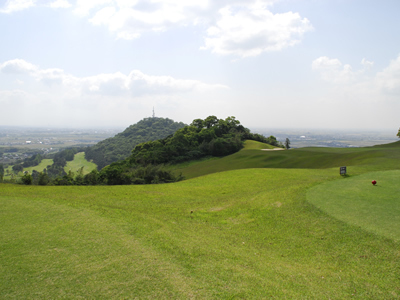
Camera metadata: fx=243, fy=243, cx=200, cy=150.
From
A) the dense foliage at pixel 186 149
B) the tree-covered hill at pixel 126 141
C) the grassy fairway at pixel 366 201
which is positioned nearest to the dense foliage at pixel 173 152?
the dense foliage at pixel 186 149

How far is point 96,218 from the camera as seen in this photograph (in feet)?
38.2

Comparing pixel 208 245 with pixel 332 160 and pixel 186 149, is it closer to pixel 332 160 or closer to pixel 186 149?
pixel 332 160

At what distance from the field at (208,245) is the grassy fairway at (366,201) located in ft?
0.15

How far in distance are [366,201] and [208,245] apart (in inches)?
331

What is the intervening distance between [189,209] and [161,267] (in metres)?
7.94

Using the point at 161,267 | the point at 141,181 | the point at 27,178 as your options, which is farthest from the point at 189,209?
the point at 27,178

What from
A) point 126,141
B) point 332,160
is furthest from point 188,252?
point 126,141

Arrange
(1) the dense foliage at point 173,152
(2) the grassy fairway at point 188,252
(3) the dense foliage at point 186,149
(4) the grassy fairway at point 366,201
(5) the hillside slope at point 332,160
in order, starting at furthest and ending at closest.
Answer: (3) the dense foliage at point 186,149 < (1) the dense foliage at point 173,152 < (5) the hillside slope at point 332,160 < (4) the grassy fairway at point 366,201 < (2) the grassy fairway at point 188,252

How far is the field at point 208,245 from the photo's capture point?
21.3 ft

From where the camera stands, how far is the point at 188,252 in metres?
8.62

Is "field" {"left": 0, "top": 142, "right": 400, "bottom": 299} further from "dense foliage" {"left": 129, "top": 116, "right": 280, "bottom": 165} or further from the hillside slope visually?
"dense foliage" {"left": 129, "top": 116, "right": 280, "bottom": 165}

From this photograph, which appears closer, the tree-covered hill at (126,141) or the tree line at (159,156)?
the tree line at (159,156)

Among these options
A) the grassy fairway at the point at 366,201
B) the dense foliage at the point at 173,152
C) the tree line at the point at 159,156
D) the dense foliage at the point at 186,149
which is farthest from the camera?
the dense foliage at the point at 186,149

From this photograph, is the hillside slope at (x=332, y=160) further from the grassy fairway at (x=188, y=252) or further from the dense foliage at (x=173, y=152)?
the dense foliage at (x=173, y=152)
